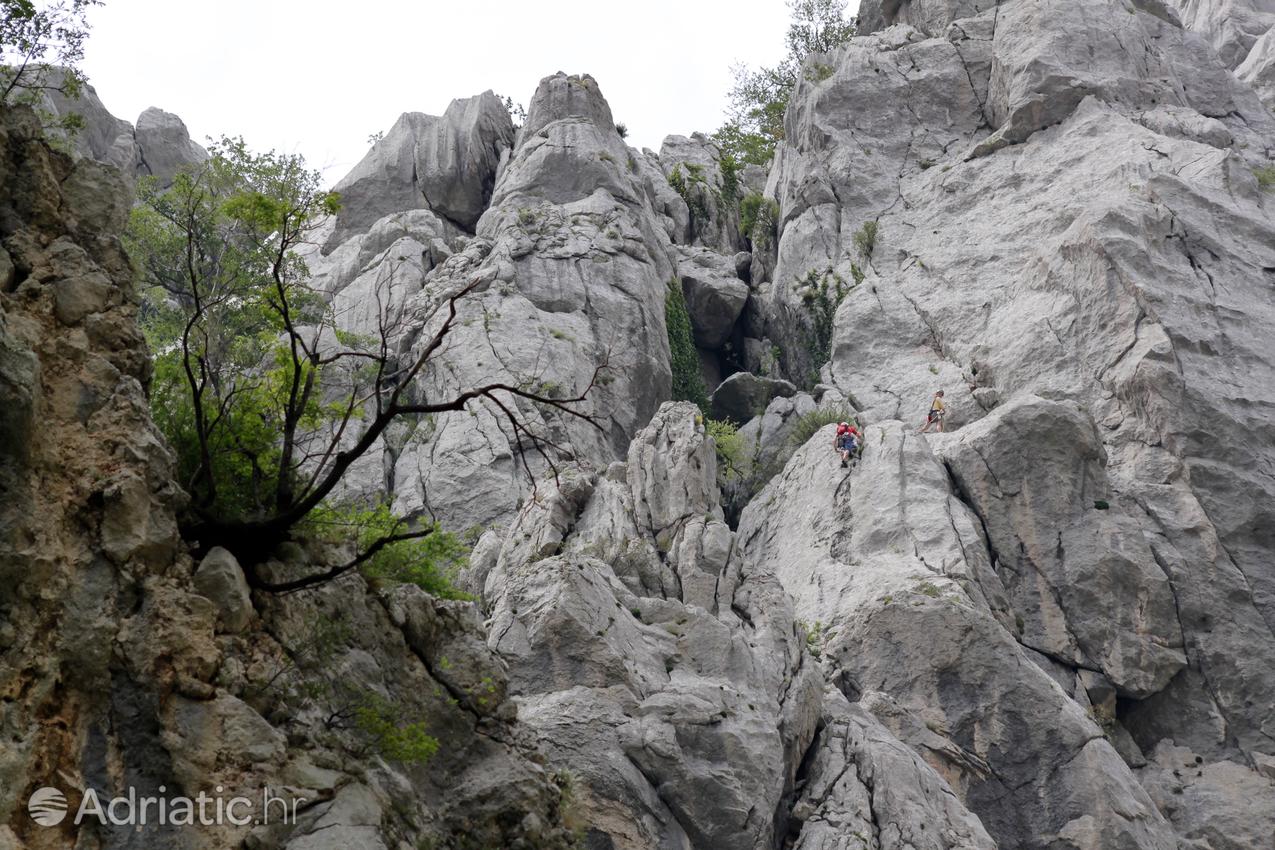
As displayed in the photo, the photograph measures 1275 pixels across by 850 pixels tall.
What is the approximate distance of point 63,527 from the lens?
33.8 feet

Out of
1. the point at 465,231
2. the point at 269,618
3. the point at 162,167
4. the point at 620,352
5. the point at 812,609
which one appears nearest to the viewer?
the point at 269,618

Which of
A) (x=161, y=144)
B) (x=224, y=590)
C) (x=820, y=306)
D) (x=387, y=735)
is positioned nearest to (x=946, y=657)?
(x=387, y=735)

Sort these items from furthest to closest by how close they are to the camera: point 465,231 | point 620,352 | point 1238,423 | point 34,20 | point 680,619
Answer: point 465,231, point 620,352, point 1238,423, point 680,619, point 34,20

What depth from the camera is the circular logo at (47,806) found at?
9023 mm

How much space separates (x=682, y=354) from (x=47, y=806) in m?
36.0

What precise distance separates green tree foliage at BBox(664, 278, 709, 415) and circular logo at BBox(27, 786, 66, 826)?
34.1 meters

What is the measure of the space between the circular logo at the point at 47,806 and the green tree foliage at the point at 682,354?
Answer: 3407cm

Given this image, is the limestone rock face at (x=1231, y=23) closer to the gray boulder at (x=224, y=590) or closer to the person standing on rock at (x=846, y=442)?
the person standing on rock at (x=846, y=442)

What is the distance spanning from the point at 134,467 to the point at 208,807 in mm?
3356

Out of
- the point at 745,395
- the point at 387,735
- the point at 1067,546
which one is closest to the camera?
the point at 387,735

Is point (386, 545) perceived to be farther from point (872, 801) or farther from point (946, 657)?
point (946, 657)

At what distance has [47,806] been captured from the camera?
912 centimetres

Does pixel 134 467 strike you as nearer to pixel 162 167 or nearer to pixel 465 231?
pixel 465 231

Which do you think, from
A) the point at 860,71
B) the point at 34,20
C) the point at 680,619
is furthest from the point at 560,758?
the point at 860,71
